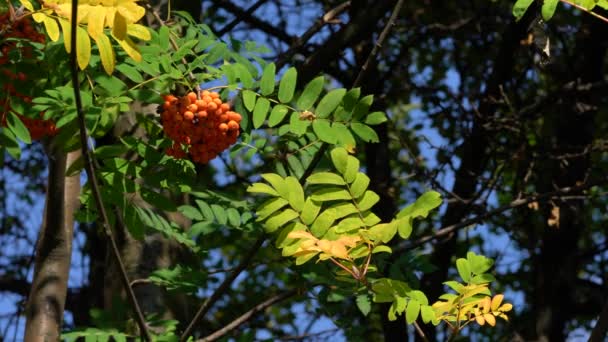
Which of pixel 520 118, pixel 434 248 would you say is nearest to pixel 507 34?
pixel 520 118

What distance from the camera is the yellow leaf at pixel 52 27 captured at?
6.07ft

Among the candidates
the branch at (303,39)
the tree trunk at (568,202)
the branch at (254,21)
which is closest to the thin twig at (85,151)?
the branch at (303,39)

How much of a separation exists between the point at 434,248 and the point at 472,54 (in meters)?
1.42

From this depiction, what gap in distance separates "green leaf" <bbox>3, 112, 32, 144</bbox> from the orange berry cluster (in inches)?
14.1

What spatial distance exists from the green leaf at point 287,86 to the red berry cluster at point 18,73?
62cm

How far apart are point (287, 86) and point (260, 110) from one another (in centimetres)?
10

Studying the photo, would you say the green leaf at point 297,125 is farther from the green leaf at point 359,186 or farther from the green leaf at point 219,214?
the green leaf at point 219,214

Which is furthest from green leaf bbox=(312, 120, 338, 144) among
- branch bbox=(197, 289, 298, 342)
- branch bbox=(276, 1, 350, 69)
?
branch bbox=(276, 1, 350, 69)

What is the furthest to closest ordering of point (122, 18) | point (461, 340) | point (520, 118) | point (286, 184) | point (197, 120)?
1. point (461, 340)
2. point (520, 118)
3. point (197, 120)
4. point (286, 184)
5. point (122, 18)

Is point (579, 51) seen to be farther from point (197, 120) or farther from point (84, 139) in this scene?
point (84, 139)

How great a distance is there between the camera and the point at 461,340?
5668 mm

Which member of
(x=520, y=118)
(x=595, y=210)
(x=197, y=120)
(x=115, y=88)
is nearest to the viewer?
(x=197, y=120)

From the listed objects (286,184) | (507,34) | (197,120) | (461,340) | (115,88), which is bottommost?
(286,184)

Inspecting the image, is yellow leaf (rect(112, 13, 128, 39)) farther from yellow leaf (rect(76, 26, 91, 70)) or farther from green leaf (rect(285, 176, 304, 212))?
green leaf (rect(285, 176, 304, 212))
